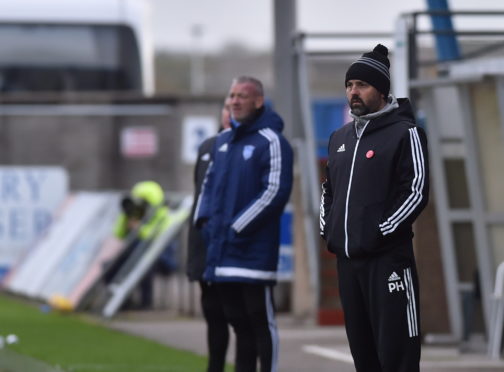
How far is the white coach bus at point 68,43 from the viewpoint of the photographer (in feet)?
96.5

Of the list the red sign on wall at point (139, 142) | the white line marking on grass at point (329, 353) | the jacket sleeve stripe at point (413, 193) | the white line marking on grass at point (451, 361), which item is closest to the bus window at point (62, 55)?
the red sign on wall at point (139, 142)

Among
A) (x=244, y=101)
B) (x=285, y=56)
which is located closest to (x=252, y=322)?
(x=244, y=101)

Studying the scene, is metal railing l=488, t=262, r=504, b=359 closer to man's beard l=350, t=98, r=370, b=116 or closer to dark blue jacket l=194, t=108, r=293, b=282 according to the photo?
dark blue jacket l=194, t=108, r=293, b=282

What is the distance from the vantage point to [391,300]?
6.11 m

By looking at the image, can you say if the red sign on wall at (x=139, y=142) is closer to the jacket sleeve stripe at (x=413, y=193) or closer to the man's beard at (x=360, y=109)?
the man's beard at (x=360, y=109)

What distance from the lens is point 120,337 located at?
13000 millimetres

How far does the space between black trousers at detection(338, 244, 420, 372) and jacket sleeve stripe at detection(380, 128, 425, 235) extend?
0.45 ft

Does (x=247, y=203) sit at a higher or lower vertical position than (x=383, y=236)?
higher

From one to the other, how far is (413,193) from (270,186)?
1974 mm

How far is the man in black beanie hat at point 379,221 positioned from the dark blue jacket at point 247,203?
1.65m

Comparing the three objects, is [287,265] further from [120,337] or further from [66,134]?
[66,134]

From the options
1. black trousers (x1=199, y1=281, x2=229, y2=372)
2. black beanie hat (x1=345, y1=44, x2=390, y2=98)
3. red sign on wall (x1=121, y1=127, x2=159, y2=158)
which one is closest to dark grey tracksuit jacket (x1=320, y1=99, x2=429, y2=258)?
black beanie hat (x1=345, y1=44, x2=390, y2=98)

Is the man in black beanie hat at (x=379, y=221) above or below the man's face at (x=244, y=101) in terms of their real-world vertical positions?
below

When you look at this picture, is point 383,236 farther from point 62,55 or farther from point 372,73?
point 62,55
